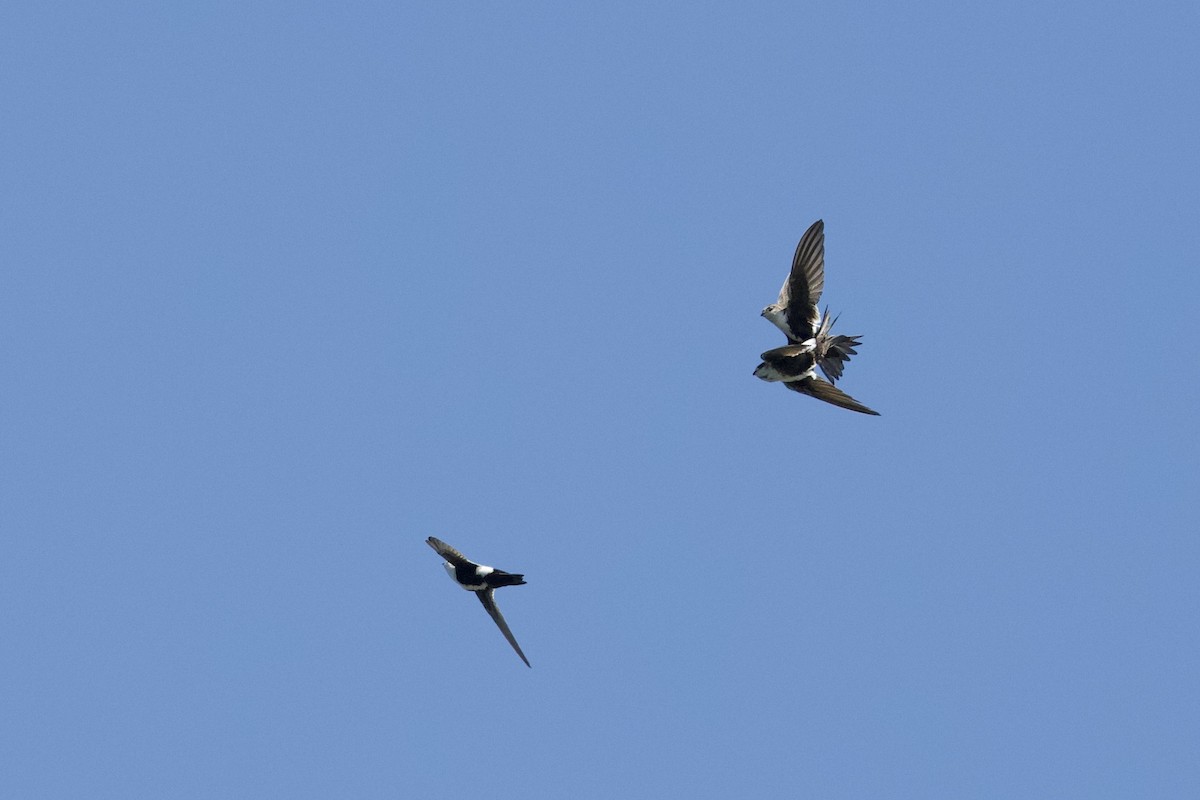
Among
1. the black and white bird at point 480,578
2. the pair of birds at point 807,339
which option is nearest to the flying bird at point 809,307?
the pair of birds at point 807,339

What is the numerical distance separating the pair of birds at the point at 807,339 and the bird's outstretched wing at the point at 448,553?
1266 mm

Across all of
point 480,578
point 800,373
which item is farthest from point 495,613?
point 800,373

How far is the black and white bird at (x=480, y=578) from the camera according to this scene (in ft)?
102

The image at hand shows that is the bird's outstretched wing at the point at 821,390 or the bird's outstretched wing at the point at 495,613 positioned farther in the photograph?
the bird's outstretched wing at the point at 495,613

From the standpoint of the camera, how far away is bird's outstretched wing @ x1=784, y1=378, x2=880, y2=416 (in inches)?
1109

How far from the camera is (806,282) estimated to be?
96.0 feet

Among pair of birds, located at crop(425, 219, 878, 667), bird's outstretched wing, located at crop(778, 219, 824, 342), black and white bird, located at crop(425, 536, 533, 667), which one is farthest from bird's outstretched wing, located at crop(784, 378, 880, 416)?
black and white bird, located at crop(425, 536, 533, 667)

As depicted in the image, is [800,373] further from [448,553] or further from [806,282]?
[448,553]

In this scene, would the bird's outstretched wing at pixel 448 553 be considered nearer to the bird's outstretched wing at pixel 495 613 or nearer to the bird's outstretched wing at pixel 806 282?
the bird's outstretched wing at pixel 495 613

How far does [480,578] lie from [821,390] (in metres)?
7.49

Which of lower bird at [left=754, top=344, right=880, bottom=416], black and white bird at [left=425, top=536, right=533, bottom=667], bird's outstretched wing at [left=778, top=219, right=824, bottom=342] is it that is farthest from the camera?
black and white bird at [left=425, top=536, right=533, bottom=667]

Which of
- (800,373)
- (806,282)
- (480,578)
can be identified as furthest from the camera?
(480,578)

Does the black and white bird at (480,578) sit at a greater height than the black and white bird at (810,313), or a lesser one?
lesser

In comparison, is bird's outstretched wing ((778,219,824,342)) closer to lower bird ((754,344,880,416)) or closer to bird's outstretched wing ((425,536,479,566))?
lower bird ((754,344,880,416))
